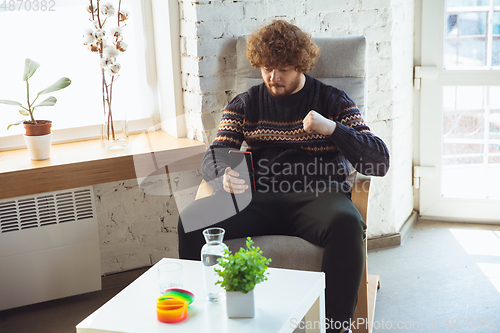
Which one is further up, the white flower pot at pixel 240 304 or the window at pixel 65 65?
the window at pixel 65 65

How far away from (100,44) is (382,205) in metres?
1.52

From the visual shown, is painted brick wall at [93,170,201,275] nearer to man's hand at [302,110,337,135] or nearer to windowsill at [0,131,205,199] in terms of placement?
windowsill at [0,131,205,199]

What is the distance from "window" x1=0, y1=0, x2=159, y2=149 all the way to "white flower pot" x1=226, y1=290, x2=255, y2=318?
4.16 feet

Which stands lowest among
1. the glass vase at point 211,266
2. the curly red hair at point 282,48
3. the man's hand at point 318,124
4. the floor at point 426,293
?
the floor at point 426,293

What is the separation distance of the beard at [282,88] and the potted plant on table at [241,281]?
0.92 m

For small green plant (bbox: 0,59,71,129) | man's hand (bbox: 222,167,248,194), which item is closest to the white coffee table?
man's hand (bbox: 222,167,248,194)

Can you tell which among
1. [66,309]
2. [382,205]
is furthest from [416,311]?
[66,309]

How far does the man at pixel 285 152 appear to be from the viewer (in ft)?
5.56

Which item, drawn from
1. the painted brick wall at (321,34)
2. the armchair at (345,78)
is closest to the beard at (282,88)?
the armchair at (345,78)

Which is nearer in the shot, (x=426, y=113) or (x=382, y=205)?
(x=382, y=205)

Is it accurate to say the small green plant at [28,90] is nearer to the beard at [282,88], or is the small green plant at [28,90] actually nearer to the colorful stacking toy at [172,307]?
the beard at [282,88]

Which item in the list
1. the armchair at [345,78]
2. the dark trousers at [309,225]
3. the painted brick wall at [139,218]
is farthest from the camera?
the painted brick wall at [139,218]

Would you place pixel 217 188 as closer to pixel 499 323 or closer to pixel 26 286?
pixel 26 286

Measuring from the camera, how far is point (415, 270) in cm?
223
